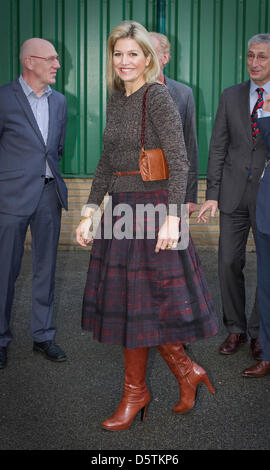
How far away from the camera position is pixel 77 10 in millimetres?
7965

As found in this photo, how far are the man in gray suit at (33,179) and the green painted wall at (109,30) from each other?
4209mm

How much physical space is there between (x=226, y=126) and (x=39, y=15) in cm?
494

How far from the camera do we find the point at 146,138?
2779 mm

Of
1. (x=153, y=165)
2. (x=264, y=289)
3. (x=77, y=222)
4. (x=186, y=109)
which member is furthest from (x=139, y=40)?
(x=77, y=222)

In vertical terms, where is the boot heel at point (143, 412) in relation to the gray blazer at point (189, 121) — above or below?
below

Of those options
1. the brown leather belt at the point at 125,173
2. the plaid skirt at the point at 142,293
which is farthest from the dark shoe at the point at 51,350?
the brown leather belt at the point at 125,173

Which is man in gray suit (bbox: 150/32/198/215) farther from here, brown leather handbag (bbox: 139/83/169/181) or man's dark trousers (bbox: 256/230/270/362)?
brown leather handbag (bbox: 139/83/169/181)

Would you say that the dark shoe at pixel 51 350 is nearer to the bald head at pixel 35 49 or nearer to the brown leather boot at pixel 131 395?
the brown leather boot at pixel 131 395

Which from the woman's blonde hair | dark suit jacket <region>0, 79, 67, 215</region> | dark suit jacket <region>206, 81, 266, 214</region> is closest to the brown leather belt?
the woman's blonde hair

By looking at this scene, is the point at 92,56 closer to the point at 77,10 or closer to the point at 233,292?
the point at 77,10

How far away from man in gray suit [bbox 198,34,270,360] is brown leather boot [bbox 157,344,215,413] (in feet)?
3.61

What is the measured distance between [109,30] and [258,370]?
5872mm

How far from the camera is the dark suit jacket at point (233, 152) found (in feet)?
13.1
